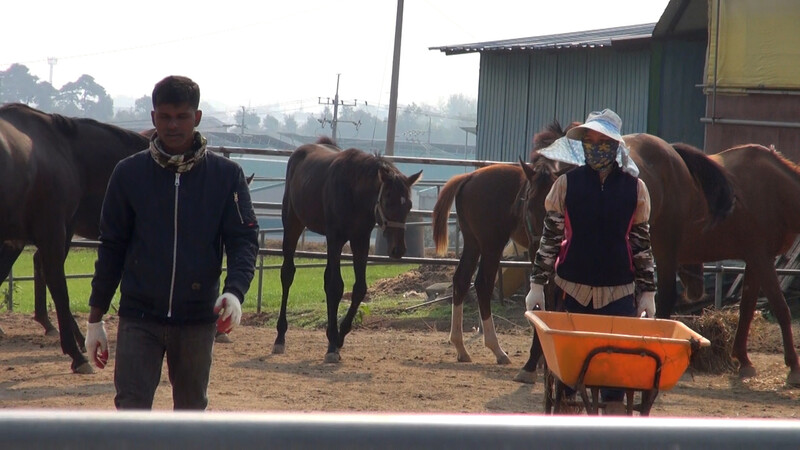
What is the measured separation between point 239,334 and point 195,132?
661 cm

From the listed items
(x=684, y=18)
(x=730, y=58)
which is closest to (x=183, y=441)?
(x=730, y=58)

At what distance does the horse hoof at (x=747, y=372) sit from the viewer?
8617 millimetres

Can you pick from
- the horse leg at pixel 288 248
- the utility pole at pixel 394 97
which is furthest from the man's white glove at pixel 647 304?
the utility pole at pixel 394 97

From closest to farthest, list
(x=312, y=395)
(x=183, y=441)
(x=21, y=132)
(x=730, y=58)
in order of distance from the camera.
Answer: (x=183, y=441), (x=312, y=395), (x=21, y=132), (x=730, y=58)

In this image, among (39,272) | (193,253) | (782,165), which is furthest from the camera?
(39,272)

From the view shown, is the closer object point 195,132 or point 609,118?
point 195,132

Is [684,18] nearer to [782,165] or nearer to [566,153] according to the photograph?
[782,165]

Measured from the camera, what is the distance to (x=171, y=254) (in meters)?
3.96

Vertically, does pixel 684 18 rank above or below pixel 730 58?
above

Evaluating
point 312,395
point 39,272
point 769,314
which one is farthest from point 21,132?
point 769,314

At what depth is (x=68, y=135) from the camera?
325 inches

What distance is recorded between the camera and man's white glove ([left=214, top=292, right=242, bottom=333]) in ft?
12.7

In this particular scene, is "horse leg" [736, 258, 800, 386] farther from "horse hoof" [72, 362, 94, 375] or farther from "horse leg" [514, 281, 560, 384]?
"horse hoof" [72, 362, 94, 375]

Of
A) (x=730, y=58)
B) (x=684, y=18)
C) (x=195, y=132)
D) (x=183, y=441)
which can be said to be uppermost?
(x=684, y=18)
